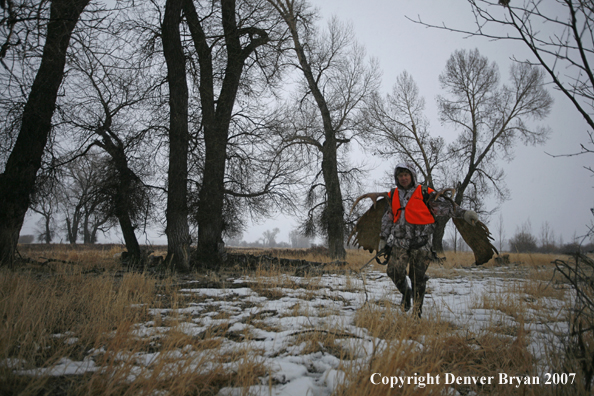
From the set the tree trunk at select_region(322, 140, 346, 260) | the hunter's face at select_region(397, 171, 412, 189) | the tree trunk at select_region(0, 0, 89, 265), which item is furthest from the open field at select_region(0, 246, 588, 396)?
the tree trunk at select_region(322, 140, 346, 260)

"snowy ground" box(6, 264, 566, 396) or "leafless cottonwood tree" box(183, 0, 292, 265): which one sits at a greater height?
"leafless cottonwood tree" box(183, 0, 292, 265)

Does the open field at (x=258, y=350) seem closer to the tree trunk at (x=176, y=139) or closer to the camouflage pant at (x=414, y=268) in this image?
the camouflage pant at (x=414, y=268)

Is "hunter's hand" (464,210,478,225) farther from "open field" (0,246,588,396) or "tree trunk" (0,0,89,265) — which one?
"tree trunk" (0,0,89,265)

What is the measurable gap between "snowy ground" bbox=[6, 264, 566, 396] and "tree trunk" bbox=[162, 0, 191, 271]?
2.16m

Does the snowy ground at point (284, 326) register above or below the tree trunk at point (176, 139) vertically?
below

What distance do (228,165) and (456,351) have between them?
8712 millimetres

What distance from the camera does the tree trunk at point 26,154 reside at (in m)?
5.83

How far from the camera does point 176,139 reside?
7.33m

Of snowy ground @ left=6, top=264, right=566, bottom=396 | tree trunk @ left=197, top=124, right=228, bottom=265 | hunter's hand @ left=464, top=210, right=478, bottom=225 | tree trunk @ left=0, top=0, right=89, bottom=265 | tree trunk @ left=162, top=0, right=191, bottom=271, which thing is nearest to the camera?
snowy ground @ left=6, top=264, right=566, bottom=396

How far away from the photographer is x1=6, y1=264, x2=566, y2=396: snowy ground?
198 centimetres

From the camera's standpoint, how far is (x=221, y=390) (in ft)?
5.92

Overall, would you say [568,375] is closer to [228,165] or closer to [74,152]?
[228,165]

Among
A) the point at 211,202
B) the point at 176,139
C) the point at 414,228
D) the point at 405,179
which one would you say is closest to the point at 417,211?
the point at 414,228

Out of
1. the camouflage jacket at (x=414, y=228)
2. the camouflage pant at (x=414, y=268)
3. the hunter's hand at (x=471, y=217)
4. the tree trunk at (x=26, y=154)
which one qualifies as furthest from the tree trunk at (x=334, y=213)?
the tree trunk at (x=26, y=154)
